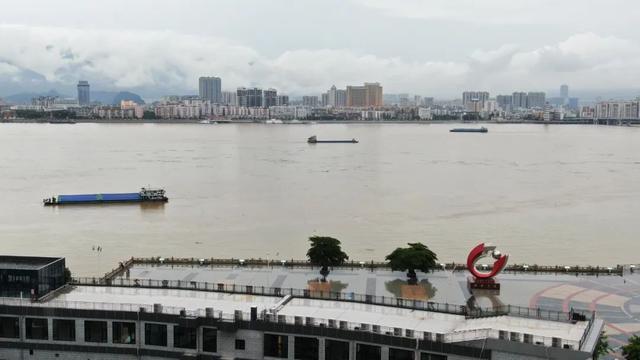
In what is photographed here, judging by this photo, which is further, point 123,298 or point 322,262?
point 322,262

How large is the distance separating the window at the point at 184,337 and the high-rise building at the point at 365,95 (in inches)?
7054

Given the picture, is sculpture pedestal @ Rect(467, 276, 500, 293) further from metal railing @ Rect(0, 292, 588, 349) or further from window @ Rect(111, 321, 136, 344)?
window @ Rect(111, 321, 136, 344)

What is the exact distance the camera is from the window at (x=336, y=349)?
682 centimetres

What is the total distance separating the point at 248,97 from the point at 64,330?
157 meters

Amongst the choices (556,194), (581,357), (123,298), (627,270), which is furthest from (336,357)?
(556,194)

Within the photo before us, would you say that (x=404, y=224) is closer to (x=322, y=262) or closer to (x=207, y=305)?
(x=322, y=262)

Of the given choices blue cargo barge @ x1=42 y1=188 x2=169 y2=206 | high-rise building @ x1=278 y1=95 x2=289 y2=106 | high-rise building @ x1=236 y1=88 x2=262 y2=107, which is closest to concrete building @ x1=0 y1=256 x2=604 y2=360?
blue cargo barge @ x1=42 y1=188 x2=169 y2=206

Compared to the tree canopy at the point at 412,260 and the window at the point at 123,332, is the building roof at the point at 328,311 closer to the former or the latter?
the window at the point at 123,332

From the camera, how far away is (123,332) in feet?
24.0

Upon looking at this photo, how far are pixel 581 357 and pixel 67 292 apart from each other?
574 cm

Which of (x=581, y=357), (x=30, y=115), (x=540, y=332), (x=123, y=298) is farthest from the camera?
(x=30, y=115)

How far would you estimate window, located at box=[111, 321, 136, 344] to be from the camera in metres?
7.30

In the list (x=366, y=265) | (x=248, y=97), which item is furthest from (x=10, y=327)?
(x=248, y=97)

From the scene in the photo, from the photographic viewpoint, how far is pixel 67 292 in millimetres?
8297
